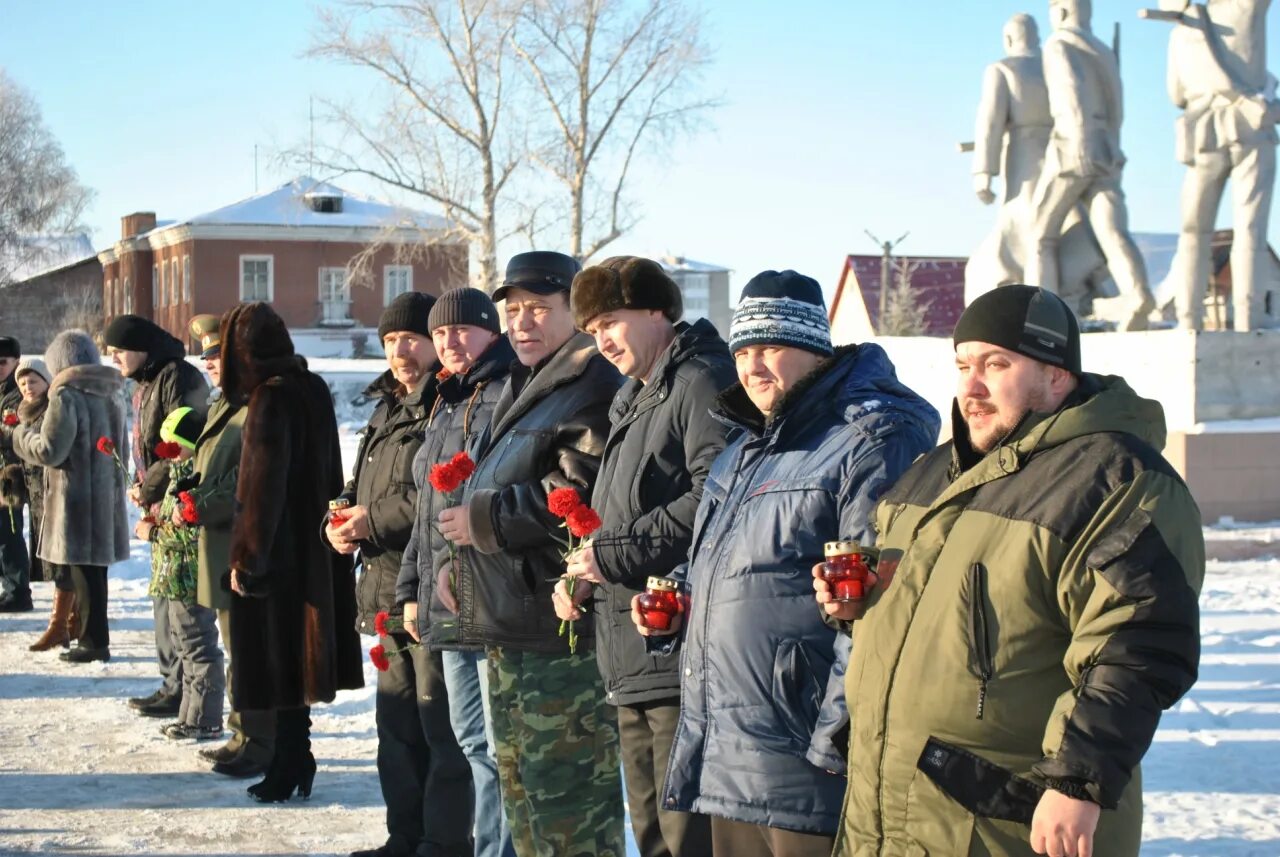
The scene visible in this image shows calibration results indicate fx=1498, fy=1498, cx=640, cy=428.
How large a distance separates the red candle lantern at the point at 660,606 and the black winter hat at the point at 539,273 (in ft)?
4.50

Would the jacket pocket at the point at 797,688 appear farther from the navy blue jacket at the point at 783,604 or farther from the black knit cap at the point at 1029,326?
the black knit cap at the point at 1029,326

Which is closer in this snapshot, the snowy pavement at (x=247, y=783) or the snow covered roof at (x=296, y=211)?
the snowy pavement at (x=247, y=783)

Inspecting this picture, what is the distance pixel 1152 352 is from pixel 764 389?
10717 millimetres

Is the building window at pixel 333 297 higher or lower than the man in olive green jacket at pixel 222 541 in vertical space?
higher

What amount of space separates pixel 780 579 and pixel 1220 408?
1076cm

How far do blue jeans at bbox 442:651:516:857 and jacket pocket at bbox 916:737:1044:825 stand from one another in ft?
7.62

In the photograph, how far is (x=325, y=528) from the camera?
5621mm

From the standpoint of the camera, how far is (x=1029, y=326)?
2766 mm

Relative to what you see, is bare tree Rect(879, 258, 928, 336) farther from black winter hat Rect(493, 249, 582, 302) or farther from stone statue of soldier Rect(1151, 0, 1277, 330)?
black winter hat Rect(493, 249, 582, 302)

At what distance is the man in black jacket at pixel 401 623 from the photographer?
5.15 metres

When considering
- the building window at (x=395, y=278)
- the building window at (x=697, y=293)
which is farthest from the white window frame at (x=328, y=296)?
the building window at (x=697, y=293)

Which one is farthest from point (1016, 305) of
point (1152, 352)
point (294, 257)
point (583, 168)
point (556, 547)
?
point (294, 257)

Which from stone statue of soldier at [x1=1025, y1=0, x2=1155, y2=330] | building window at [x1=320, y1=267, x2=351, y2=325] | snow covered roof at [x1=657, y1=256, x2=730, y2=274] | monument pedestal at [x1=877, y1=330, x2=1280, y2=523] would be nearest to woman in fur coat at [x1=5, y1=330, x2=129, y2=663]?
monument pedestal at [x1=877, y1=330, x2=1280, y2=523]

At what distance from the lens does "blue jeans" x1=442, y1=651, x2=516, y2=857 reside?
479 centimetres
